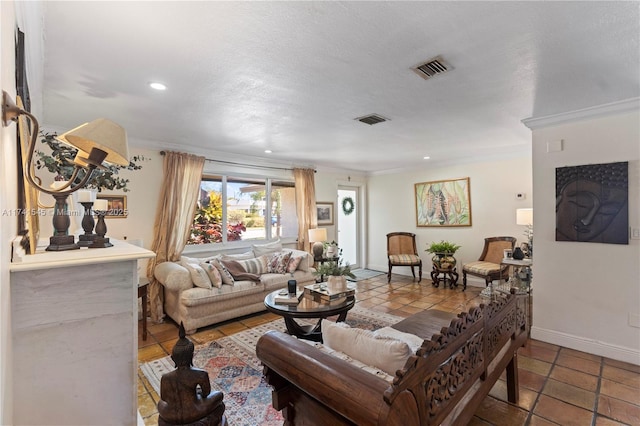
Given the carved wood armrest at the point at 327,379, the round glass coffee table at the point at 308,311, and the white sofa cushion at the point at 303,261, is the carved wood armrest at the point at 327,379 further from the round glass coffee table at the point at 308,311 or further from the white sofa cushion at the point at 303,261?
the white sofa cushion at the point at 303,261

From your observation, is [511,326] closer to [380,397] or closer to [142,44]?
[380,397]

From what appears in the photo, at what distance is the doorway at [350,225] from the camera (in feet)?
23.6

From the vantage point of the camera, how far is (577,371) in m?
2.62

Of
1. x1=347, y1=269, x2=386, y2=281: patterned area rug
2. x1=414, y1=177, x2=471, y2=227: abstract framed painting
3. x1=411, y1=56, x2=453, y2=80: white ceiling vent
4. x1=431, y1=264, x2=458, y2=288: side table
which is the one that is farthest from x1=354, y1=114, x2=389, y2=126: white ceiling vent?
x1=347, y1=269, x2=386, y2=281: patterned area rug

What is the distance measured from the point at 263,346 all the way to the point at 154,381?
1.55 meters

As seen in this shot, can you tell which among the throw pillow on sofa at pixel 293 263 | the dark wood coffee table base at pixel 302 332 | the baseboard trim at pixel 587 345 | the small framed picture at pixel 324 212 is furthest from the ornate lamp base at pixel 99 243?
the small framed picture at pixel 324 212

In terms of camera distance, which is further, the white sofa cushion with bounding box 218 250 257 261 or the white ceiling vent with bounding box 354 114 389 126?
the white sofa cushion with bounding box 218 250 257 261

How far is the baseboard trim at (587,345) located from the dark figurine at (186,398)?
3711 mm

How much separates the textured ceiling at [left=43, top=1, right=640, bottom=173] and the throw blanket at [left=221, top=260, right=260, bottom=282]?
1768 millimetres

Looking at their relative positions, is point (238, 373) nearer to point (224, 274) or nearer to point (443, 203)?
point (224, 274)

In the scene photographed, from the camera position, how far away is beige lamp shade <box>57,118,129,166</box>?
41.3 inches

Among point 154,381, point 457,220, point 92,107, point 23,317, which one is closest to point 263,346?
point 23,317

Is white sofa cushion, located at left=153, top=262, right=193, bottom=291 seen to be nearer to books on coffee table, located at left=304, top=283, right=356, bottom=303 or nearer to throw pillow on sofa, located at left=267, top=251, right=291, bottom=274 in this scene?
throw pillow on sofa, located at left=267, top=251, right=291, bottom=274

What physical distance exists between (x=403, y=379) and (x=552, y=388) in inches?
85.8
